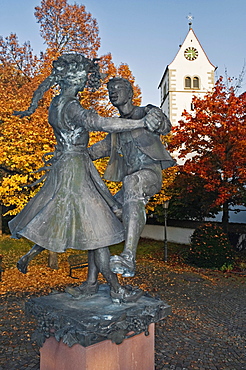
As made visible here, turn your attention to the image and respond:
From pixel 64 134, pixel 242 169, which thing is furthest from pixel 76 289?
pixel 242 169

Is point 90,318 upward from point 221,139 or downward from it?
downward

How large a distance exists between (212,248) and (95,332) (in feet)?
34.5

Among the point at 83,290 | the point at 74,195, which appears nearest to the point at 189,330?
the point at 83,290

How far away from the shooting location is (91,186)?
116 inches

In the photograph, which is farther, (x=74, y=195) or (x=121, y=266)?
(x=74, y=195)

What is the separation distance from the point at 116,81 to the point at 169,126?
24.1 inches

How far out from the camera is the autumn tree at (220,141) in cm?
1180

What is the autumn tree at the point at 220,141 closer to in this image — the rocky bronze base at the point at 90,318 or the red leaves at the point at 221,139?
the red leaves at the point at 221,139

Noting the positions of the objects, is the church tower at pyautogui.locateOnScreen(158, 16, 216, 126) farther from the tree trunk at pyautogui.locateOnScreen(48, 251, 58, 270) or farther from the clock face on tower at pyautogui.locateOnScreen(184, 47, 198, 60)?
the tree trunk at pyautogui.locateOnScreen(48, 251, 58, 270)

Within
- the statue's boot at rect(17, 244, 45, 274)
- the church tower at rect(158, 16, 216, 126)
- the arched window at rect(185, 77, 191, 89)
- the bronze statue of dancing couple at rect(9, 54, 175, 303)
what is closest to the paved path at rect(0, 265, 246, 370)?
the statue's boot at rect(17, 244, 45, 274)

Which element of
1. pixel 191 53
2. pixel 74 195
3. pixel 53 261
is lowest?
pixel 53 261

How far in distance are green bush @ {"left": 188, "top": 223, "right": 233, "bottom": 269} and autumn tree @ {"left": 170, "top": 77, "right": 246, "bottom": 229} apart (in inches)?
Result: 40.4

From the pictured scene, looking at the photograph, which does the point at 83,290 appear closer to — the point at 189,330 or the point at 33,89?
the point at 189,330

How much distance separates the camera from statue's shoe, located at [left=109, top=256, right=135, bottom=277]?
8.25 ft
